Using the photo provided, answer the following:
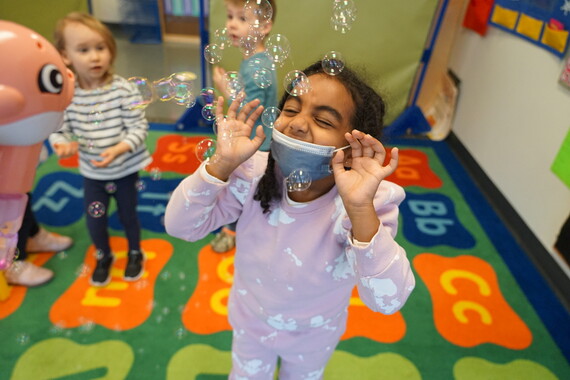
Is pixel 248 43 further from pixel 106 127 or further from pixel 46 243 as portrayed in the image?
pixel 46 243

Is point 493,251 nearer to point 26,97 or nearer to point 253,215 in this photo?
point 253,215

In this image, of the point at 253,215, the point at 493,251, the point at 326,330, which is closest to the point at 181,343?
the point at 326,330

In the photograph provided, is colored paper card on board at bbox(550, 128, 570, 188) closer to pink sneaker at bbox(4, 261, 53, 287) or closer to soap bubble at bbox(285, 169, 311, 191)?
soap bubble at bbox(285, 169, 311, 191)

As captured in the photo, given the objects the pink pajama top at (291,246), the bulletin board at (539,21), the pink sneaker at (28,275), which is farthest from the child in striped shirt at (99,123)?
the bulletin board at (539,21)

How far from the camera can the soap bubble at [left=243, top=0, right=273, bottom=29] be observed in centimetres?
107

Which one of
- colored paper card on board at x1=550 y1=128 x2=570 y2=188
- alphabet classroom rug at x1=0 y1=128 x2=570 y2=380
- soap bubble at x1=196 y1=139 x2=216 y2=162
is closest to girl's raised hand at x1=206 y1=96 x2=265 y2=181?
soap bubble at x1=196 y1=139 x2=216 y2=162

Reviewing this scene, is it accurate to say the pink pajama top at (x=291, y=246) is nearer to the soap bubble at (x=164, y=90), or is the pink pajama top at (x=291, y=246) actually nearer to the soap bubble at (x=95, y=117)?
the soap bubble at (x=164, y=90)

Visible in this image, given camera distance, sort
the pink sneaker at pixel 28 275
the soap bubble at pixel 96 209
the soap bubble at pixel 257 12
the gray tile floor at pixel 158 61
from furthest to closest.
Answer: the gray tile floor at pixel 158 61
the pink sneaker at pixel 28 275
the soap bubble at pixel 96 209
the soap bubble at pixel 257 12

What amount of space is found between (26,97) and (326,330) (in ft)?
2.71

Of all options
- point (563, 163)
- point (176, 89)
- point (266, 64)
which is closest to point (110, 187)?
point (176, 89)

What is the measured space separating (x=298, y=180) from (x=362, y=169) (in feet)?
0.47

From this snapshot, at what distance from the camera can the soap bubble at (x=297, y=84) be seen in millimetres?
816

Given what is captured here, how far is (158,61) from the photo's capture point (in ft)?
14.8

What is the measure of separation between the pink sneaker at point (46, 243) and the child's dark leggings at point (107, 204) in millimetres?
310
